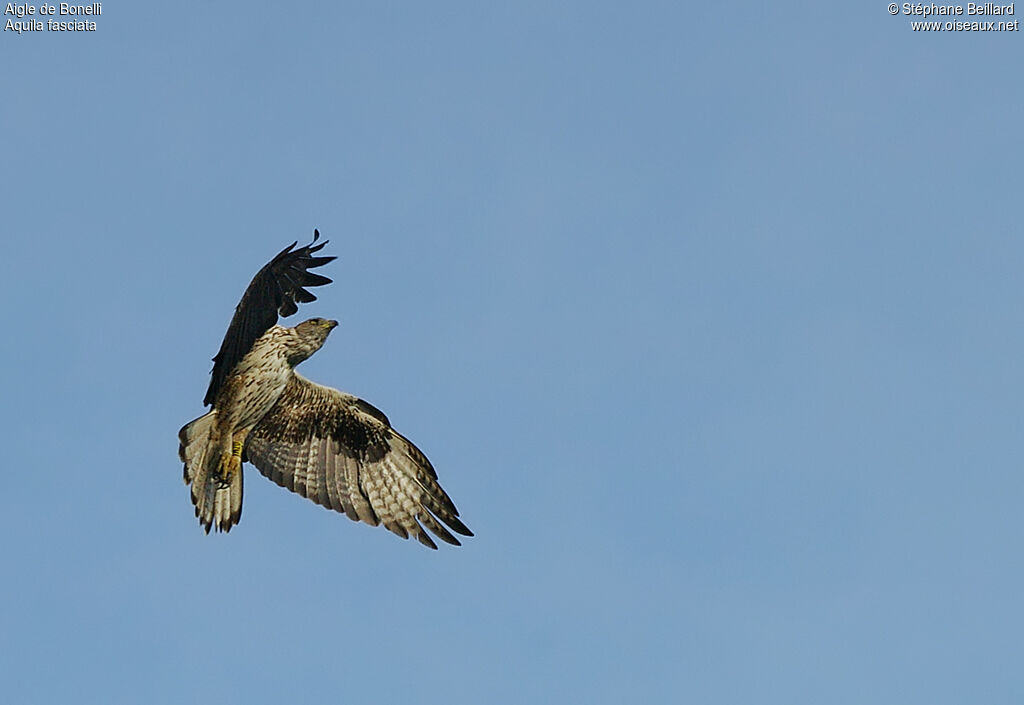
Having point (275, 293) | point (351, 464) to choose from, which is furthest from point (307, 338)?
point (351, 464)

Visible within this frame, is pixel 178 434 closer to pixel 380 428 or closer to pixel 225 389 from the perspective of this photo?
pixel 225 389

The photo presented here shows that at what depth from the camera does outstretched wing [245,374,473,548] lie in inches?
704

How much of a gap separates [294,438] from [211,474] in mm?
1473

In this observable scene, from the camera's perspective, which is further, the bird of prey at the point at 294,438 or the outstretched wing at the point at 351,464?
the outstretched wing at the point at 351,464

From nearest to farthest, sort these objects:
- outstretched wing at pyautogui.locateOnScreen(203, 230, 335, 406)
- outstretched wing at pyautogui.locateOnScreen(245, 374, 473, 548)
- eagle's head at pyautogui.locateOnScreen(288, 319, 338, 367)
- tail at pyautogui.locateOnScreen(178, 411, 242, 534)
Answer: outstretched wing at pyautogui.locateOnScreen(203, 230, 335, 406) < tail at pyautogui.locateOnScreen(178, 411, 242, 534) < eagle's head at pyautogui.locateOnScreen(288, 319, 338, 367) < outstretched wing at pyautogui.locateOnScreen(245, 374, 473, 548)

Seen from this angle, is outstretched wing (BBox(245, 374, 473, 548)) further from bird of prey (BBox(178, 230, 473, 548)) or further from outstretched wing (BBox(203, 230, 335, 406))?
outstretched wing (BBox(203, 230, 335, 406))

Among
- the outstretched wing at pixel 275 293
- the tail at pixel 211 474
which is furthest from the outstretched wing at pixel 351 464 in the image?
the outstretched wing at pixel 275 293

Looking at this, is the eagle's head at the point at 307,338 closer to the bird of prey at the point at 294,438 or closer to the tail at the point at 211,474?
the bird of prey at the point at 294,438

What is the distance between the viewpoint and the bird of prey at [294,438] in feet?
51.4

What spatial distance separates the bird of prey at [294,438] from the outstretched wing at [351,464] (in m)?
0.01

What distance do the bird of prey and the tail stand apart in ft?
0.04

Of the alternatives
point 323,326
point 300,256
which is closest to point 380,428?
point 323,326

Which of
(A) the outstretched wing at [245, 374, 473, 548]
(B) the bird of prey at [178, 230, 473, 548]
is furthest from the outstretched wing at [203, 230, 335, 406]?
(A) the outstretched wing at [245, 374, 473, 548]

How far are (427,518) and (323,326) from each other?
2.76 metres
